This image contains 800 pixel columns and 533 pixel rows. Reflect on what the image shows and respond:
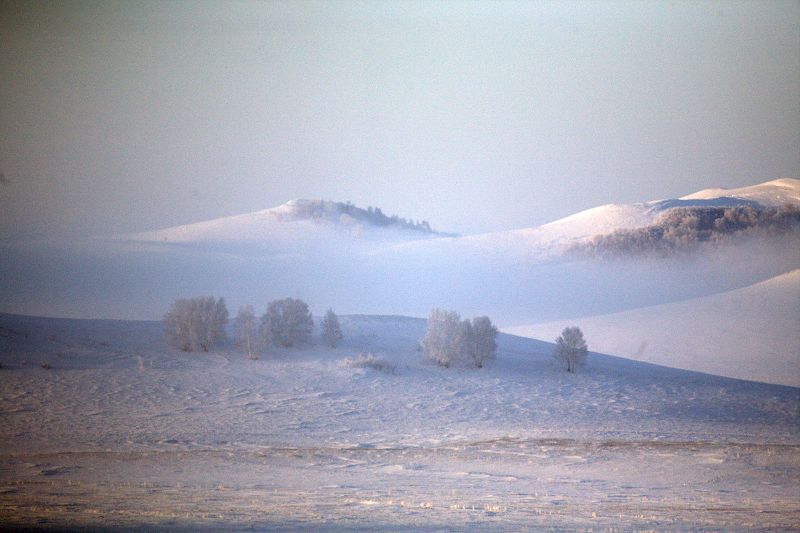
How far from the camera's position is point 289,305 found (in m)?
25.1

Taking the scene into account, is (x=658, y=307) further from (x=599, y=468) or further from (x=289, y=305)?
(x=599, y=468)

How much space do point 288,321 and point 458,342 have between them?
6.56m

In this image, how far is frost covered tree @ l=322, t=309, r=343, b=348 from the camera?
25.4m

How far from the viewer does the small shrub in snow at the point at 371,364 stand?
2170cm

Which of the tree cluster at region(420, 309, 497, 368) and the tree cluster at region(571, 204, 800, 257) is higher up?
the tree cluster at region(571, 204, 800, 257)

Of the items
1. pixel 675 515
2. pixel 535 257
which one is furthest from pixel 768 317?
pixel 675 515

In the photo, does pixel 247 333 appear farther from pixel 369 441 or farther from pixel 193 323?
pixel 369 441

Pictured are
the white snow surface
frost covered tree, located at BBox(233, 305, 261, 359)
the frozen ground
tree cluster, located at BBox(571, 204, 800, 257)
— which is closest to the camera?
the frozen ground

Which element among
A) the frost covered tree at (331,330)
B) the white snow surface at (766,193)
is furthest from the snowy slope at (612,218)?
the frost covered tree at (331,330)

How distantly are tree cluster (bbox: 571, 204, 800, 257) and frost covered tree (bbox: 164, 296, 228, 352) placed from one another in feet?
65.9

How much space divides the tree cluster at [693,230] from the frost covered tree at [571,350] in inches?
411

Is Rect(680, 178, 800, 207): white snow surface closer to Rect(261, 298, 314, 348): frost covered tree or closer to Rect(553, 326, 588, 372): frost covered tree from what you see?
Rect(553, 326, 588, 372): frost covered tree

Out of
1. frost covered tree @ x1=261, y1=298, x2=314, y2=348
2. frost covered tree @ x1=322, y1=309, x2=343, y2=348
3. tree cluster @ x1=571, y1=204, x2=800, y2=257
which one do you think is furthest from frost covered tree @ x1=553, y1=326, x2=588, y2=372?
tree cluster @ x1=571, y1=204, x2=800, y2=257

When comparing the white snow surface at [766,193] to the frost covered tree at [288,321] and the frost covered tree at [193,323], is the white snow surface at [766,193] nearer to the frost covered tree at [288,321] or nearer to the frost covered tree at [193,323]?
the frost covered tree at [288,321]
